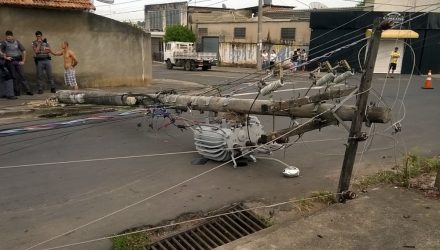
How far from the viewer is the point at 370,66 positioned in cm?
464

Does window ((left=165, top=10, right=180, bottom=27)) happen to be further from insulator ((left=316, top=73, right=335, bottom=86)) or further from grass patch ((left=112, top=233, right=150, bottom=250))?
grass patch ((left=112, top=233, right=150, bottom=250))

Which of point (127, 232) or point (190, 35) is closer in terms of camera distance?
point (127, 232)

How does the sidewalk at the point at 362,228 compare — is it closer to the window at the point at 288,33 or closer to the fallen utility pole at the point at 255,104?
the fallen utility pole at the point at 255,104

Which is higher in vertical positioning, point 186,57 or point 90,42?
point 90,42

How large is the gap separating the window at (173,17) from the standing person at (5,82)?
39.4 metres

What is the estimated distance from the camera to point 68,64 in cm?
1374

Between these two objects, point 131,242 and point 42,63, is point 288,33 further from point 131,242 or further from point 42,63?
point 131,242

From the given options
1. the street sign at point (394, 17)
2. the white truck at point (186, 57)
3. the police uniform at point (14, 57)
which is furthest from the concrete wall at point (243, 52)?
the street sign at point (394, 17)

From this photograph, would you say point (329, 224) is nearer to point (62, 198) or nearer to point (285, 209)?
point (285, 209)

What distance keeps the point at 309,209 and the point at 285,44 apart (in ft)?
104

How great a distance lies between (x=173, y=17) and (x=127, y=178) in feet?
157

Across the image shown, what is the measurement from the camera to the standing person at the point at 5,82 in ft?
39.2

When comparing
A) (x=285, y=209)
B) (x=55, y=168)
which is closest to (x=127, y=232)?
(x=285, y=209)

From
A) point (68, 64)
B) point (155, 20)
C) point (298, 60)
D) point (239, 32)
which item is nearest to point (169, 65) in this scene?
point (239, 32)
